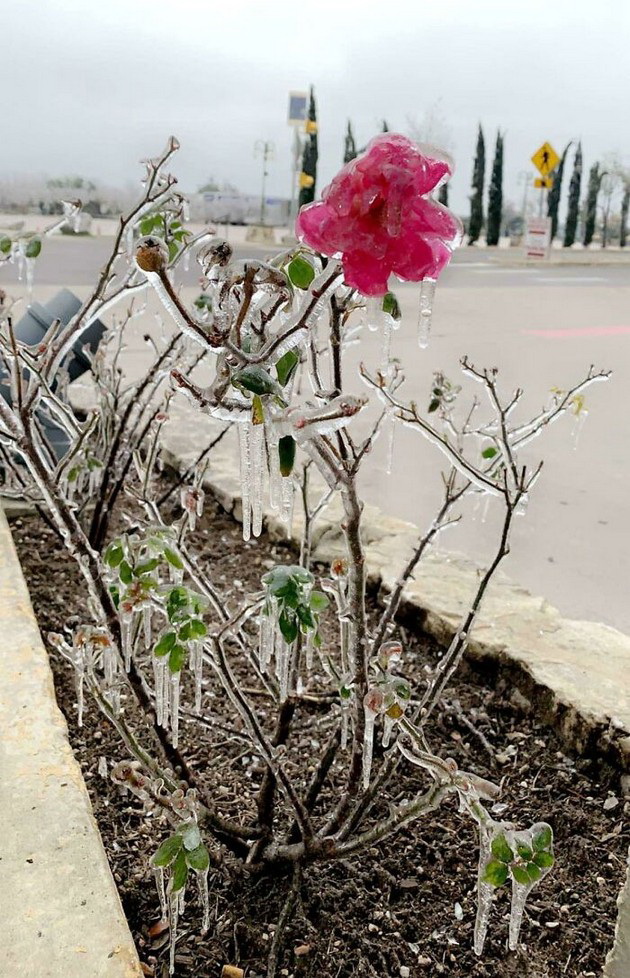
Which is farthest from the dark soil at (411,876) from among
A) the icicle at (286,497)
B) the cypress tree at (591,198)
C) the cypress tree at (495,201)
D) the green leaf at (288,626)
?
the cypress tree at (591,198)

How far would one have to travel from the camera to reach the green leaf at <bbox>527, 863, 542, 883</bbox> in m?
0.70

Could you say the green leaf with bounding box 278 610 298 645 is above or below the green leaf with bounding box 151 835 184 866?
above

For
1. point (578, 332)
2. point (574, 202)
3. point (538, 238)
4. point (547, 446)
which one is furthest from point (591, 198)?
point (547, 446)

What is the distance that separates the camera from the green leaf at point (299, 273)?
64cm

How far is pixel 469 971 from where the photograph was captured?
92 cm

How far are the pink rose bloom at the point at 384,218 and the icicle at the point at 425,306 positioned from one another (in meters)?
0.04

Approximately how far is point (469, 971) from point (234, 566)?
3.62 ft

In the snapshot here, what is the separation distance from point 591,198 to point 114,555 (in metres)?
27.7

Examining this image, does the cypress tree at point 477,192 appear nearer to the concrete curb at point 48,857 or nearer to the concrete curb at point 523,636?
the concrete curb at point 523,636

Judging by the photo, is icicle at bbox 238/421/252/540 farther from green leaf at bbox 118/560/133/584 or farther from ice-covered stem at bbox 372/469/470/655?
ice-covered stem at bbox 372/469/470/655

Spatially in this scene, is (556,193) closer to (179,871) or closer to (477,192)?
(477,192)

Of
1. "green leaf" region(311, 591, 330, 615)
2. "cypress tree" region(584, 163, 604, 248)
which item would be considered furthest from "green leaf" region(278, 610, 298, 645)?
"cypress tree" region(584, 163, 604, 248)

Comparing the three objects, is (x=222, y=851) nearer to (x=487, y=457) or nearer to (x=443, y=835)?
(x=443, y=835)

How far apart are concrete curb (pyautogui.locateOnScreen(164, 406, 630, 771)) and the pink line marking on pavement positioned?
186 inches
